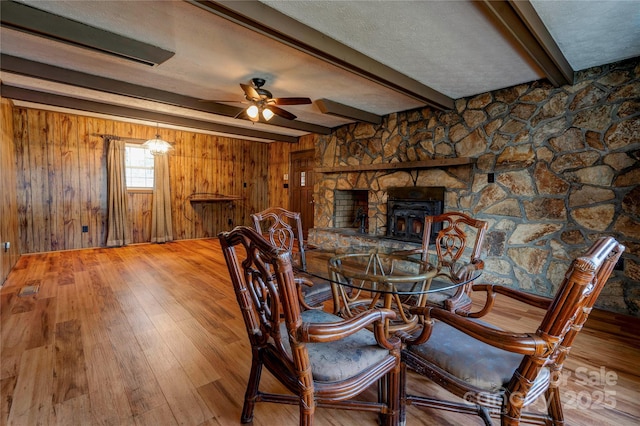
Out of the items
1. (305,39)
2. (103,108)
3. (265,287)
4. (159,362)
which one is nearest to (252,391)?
(265,287)

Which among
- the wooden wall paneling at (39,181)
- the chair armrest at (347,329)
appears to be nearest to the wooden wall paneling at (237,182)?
the wooden wall paneling at (39,181)

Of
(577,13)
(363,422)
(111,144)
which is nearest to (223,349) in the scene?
(363,422)

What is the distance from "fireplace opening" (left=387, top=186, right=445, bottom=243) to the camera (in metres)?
4.05

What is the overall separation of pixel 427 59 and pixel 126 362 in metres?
3.50

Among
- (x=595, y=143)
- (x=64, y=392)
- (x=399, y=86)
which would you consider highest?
(x=399, y=86)

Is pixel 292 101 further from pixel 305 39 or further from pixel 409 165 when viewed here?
pixel 409 165

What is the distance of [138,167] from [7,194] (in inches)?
90.8

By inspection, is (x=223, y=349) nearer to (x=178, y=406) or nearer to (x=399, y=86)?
(x=178, y=406)

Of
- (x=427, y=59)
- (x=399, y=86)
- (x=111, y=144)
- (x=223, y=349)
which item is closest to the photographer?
(x=223, y=349)

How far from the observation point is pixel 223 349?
2117 millimetres

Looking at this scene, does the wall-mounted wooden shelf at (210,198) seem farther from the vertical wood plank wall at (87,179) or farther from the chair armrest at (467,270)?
the chair armrest at (467,270)

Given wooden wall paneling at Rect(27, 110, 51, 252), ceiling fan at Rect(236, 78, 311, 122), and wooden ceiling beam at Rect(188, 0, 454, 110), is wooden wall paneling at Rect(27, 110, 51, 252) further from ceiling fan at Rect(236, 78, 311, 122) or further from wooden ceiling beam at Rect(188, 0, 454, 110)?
wooden ceiling beam at Rect(188, 0, 454, 110)

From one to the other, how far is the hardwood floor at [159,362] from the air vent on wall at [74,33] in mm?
2291

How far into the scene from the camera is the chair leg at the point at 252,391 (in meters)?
1.42
